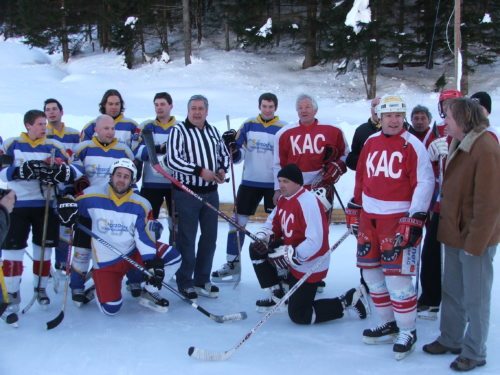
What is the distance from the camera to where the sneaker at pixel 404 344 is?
9.85 feet

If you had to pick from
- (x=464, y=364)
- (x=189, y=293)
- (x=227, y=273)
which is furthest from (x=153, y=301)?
(x=464, y=364)

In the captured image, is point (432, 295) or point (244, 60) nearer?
point (432, 295)

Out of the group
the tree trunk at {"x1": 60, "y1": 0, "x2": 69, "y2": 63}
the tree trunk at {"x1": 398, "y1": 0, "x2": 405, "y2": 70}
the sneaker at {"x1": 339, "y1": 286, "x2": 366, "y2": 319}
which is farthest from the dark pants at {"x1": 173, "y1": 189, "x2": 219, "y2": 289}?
the tree trunk at {"x1": 60, "y1": 0, "x2": 69, "y2": 63}

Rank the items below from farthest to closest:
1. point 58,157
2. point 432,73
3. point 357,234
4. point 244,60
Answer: point 244,60
point 432,73
point 58,157
point 357,234

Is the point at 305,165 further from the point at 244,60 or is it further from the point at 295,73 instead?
the point at 244,60

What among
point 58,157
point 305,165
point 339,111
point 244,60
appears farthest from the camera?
point 244,60

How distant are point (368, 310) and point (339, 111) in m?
11.0

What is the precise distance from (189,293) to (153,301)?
10.7 inches

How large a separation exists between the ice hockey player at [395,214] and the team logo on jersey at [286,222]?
53cm

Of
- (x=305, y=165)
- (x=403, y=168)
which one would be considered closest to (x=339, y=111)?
(x=305, y=165)

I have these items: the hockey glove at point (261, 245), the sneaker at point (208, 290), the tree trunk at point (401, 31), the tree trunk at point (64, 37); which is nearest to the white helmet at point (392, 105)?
the hockey glove at point (261, 245)

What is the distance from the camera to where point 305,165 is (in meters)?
4.06

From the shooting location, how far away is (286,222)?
3625 mm

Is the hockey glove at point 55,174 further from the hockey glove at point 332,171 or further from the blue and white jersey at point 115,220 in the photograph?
the hockey glove at point 332,171
